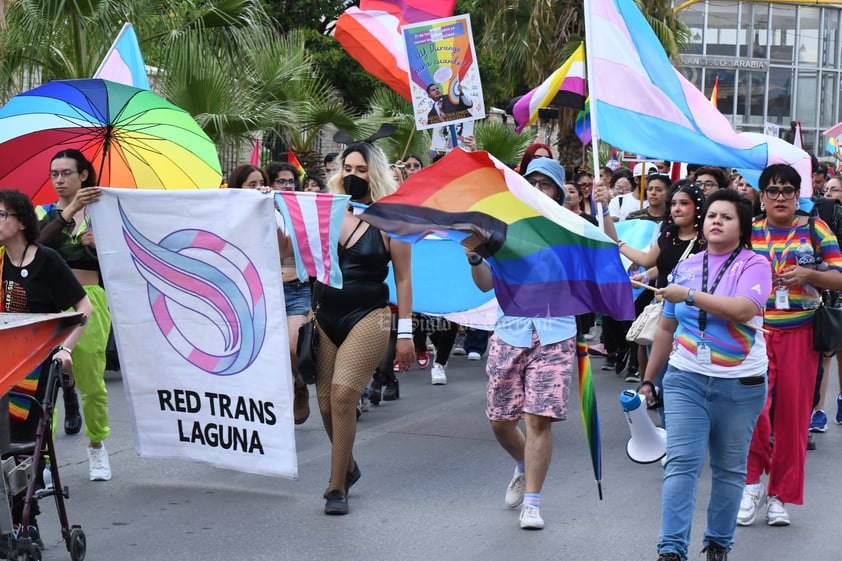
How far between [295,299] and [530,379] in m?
2.70

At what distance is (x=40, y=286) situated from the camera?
231 inches

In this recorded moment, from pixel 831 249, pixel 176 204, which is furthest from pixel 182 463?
pixel 831 249

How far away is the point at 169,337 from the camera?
21.8 ft

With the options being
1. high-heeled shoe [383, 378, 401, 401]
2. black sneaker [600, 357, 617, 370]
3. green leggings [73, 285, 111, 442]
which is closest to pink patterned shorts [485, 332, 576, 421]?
green leggings [73, 285, 111, 442]

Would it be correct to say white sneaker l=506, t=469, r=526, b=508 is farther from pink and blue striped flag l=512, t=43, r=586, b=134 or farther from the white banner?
pink and blue striped flag l=512, t=43, r=586, b=134

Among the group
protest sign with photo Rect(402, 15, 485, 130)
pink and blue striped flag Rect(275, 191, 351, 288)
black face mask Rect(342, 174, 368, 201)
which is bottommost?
pink and blue striped flag Rect(275, 191, 351, 288)

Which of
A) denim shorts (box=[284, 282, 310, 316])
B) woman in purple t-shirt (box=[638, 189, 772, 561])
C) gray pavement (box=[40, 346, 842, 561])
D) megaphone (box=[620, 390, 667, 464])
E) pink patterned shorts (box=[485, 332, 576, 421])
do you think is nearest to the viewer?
woman in purple t-shirt (box=[638, 189, 772, 561])

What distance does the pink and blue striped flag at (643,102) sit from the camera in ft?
21.0

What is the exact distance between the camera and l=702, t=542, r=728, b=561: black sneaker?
5246 millimetres

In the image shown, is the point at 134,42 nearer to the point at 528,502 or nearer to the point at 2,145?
the point at 2,145

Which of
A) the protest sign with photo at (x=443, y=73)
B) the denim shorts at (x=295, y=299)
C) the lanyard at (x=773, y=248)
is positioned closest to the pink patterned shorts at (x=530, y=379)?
the lanyard at (x=773, y=248)

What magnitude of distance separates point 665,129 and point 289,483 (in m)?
2.91

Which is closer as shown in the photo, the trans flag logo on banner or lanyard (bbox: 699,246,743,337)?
lanyard (bbox: 699,246,743,337)

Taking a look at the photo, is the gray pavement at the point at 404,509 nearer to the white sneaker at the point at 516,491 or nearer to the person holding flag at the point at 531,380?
the white sneaker at the point at 516,491
